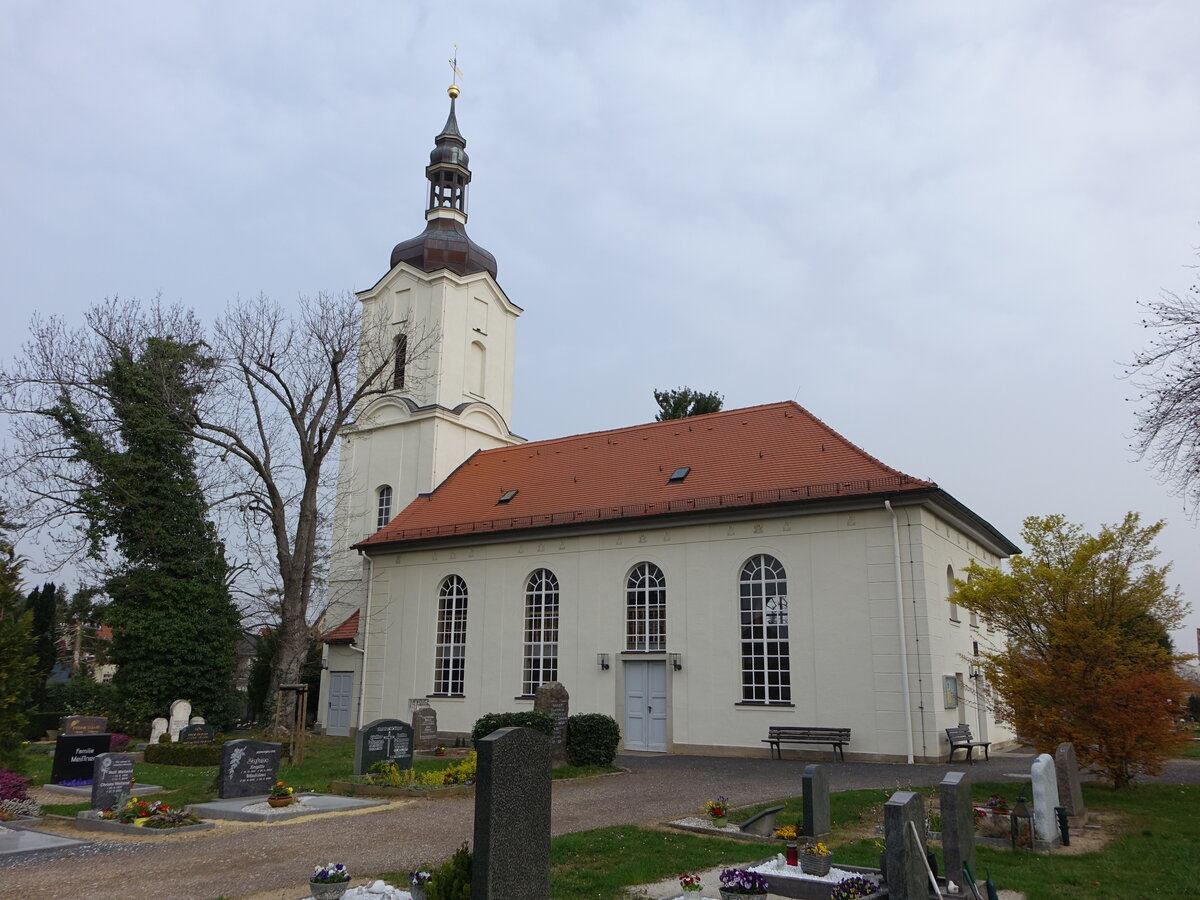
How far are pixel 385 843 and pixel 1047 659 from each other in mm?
10822

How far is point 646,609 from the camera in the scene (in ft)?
74.6

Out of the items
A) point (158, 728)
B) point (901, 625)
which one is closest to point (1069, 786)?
point (901, 625)

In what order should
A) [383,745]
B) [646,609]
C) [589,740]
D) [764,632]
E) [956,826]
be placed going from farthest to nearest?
1. [646,609]
2. [764,632]
3. [589,740]
4. [383,745]
5. [956,826]

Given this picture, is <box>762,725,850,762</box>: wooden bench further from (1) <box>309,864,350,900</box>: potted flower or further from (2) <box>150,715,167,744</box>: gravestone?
(2) <box>150,715,167,744</box>: gravestone

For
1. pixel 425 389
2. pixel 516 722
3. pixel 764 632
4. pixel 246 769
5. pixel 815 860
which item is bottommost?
pixel 815 860

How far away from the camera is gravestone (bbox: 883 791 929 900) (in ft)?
22.3

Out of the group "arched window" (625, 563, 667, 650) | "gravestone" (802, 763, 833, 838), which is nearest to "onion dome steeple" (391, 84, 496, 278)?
"arched window" (625, 563, 667, 650)

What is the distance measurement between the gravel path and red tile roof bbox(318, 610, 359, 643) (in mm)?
14841

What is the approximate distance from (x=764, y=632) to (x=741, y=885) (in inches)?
551

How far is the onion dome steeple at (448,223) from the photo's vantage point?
3338 centimetres

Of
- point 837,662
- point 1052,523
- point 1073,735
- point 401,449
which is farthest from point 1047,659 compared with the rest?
point 401,449

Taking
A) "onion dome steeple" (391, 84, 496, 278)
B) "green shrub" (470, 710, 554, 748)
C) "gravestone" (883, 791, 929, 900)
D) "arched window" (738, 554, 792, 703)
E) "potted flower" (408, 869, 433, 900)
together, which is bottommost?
"potted flower" (408, 869, 433, 900)

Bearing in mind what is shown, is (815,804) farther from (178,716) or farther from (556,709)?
(178,716)

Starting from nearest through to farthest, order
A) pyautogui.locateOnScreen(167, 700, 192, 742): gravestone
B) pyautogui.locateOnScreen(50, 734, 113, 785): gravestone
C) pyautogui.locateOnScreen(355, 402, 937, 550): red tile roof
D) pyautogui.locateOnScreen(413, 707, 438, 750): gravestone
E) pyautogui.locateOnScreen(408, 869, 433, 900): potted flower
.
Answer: pyautogui.locateOnScreen(408, 869, 433, 900): potted flower, pyautogui.locateOnScreen(50, 734, 113, 785): gravestone, pyautogui.locateOnScreen(355, 402, 937, 550): red tile roof, pyautogui.locateOnScreen(413, 707, 438, 750): gravestone, pyautogui.locateOnScreen(167, 700, 192, 742): gravestone
